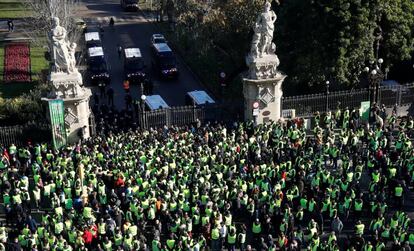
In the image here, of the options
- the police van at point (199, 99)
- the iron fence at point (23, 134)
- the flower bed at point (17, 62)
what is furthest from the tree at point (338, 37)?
the flower bed at point (17, 62)

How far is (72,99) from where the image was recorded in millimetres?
29891

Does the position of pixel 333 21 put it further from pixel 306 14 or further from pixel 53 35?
pixel 53 35

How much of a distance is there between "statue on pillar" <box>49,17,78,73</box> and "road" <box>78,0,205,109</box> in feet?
31.0

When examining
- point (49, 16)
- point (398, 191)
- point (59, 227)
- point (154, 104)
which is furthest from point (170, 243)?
point (49, 16)

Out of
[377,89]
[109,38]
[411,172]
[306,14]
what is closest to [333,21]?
[306,14]

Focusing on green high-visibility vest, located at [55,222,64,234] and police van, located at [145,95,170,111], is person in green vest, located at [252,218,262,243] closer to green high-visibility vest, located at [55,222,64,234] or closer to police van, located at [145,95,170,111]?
green high-visibility vest, located at [55,222,64,234]

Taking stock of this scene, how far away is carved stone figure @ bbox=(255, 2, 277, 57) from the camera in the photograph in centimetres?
3023

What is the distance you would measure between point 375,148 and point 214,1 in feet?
59.2

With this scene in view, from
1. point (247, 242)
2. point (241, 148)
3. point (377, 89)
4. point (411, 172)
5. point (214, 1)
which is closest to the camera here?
point (247, 242)

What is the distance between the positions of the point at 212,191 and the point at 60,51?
10871 mm

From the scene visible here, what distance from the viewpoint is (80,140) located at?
30484 mm

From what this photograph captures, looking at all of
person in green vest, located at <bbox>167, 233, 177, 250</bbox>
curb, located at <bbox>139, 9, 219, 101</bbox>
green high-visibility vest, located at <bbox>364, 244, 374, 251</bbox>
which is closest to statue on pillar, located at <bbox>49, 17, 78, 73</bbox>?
person in green vest, located at <bbox>167, 233, 177, 250</bbox>

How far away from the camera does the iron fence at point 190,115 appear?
1258 inches

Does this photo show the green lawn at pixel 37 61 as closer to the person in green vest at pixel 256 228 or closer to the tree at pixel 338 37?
the tree at pixel 338 37
